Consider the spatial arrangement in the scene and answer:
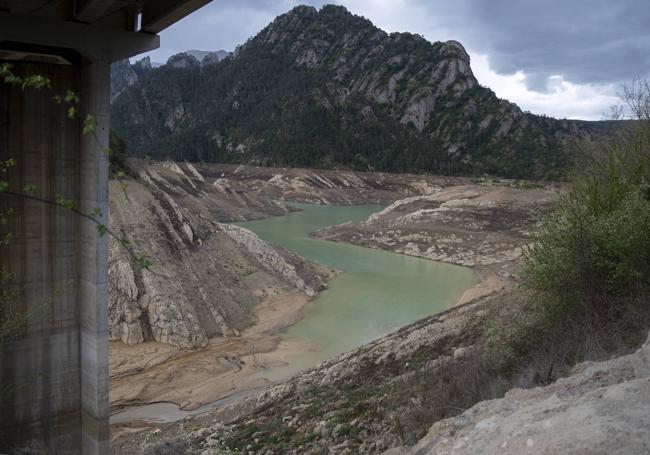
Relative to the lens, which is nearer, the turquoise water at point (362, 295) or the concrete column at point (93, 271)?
the concrete column at point (93, 271)

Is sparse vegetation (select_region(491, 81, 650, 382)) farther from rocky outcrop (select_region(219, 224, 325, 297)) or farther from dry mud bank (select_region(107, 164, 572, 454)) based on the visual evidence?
rocky outcrop (select_region(219, 224, 325, 297))

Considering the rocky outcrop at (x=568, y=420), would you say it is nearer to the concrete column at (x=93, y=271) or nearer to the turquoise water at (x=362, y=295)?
the concrete column at (x=93, y=271)

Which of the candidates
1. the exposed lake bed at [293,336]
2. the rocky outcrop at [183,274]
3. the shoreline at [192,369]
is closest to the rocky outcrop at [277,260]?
the rocky outcrop at [183,274]

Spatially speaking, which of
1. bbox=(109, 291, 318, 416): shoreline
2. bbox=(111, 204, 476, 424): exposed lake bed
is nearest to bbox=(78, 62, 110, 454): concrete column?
bbox=(111, 204, 476, 424): exposed lake bed

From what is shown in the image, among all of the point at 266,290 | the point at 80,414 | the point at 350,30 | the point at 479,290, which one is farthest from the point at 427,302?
the point at 350,30

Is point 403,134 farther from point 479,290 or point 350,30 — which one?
point 479,290

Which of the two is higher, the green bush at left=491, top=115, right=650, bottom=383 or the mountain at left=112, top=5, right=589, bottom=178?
the mountain at left=112, top=5, right=589, bottom=178
